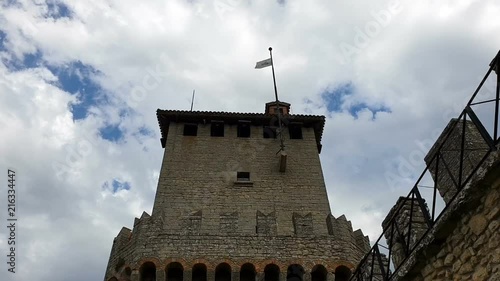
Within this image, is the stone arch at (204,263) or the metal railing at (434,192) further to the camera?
the stone arch at (204,263)

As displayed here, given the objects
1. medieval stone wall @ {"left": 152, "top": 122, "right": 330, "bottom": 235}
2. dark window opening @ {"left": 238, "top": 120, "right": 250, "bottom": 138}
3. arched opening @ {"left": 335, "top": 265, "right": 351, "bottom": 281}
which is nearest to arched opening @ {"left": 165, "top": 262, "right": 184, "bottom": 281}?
medieval stone wall @ {"left": 152, "top": 122, "right": 330, "bottom": 235}

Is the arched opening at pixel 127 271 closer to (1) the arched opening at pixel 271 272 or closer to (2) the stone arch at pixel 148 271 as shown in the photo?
(2) the stone arch at pixel 148 271

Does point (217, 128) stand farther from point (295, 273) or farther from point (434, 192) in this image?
point (434, 192)

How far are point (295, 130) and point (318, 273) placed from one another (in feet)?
25.9

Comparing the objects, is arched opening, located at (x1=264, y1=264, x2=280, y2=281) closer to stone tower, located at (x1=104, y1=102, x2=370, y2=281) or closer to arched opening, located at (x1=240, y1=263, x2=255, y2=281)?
stone tower, located at (x1=104, y1=102, x2=370, y2=281)

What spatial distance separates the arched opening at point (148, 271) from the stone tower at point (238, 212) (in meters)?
0.03

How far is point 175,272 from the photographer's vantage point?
12016mm

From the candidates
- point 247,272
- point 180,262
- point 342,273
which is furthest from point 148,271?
point 342,273

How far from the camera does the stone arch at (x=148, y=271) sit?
38.6 feet

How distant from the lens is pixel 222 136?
18078mm

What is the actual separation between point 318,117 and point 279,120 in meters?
2.01

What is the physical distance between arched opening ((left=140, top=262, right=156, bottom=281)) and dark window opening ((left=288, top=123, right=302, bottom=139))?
8622mm

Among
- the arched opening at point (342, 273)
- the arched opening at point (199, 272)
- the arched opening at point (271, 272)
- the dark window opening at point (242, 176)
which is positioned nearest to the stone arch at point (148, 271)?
the arched opening at point (199, 272)

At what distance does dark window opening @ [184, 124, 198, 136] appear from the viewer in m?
18.4
